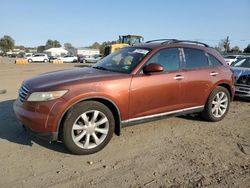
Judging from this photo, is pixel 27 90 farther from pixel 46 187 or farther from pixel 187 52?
pixel 187 52

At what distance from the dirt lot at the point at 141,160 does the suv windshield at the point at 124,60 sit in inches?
48.3

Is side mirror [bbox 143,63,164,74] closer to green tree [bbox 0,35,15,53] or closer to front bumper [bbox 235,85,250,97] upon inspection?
front bumper [bbox 235,85,250,97]

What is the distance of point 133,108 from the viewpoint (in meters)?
4.62

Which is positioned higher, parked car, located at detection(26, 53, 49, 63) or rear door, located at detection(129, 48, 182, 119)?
rear door, located at detection(129, 48, 182, 119)

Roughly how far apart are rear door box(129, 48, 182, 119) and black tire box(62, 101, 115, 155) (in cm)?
49

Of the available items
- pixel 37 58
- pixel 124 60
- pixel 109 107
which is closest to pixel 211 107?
pixel 124 60

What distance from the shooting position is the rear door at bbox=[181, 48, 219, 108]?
5344 millimetres

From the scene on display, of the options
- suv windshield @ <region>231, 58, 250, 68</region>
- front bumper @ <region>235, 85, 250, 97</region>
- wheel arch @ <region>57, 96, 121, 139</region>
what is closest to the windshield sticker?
wheel arch @ <region>57, 96, 121, 139</region>

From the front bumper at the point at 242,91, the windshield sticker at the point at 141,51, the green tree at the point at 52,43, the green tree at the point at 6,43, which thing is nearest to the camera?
the windshield sticker at the point at 141,51

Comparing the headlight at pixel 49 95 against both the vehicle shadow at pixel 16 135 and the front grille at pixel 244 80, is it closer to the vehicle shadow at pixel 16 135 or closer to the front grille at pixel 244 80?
the vehicle shadow at pixel 16 135

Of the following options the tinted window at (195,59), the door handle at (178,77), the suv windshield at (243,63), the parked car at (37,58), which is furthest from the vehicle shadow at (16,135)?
the parked car at (37,58)

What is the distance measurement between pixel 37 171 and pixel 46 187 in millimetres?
462

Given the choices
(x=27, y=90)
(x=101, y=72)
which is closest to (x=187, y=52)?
(x=101, y=72)

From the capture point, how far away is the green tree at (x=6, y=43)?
105000 millimetres
